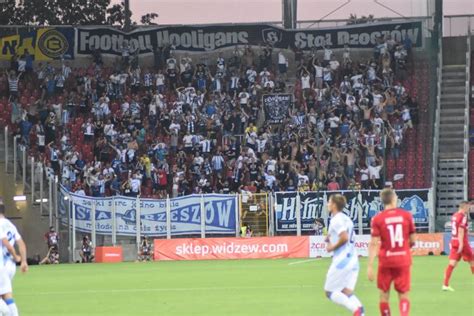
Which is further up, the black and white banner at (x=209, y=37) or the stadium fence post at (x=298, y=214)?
the black and white banner at (x=209, y=37)

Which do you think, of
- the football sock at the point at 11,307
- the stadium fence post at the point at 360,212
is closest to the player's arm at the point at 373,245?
the football sock at the point at 11,307

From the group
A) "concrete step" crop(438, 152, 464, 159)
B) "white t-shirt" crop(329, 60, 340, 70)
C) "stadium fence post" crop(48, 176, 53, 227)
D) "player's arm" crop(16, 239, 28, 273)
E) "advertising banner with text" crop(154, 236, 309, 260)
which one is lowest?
"advertising banner with text" crop(154, 236, 309, 260)

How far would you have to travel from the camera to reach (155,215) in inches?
1767

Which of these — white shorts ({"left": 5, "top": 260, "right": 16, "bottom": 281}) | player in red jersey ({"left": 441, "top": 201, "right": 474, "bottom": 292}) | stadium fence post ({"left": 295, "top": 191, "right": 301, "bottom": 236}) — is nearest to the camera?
white shorts ({"left": 5, "top": 260, "right": 16, "bottom": 281})

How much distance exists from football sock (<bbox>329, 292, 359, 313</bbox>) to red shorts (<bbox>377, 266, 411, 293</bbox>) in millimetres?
Answer: 474

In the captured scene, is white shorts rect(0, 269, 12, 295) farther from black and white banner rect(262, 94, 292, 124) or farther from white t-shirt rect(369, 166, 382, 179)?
black and white banner rect(262, 94, 292, 124)

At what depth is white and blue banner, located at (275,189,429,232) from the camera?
4388 centimetres

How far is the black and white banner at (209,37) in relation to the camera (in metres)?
55.7

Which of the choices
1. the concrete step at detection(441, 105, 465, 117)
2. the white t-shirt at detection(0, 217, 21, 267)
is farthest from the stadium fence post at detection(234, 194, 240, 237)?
the white t-shirt at detection(0, 217, 21, 267)

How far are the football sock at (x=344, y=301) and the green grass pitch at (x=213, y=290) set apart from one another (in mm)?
3375

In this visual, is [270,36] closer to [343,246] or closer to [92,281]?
[92,281]

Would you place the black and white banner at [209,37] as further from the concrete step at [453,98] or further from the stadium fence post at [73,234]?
the stadium fence post at [73,234]

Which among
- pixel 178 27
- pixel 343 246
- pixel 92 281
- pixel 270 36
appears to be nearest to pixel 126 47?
pixel 178 27

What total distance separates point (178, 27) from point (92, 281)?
28.0 metres
